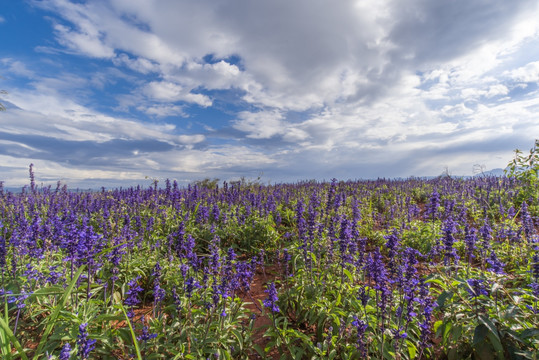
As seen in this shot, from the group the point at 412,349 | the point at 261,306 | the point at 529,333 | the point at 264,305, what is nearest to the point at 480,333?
the point at 529,333

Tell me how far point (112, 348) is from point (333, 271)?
4342 millimetres

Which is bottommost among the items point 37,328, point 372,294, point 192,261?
point 37,328

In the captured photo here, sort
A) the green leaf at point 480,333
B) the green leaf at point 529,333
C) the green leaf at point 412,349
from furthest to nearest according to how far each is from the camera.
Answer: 1. the green leaf at point 412,349
2. the green leaf at point 480,333
3. the green leaf at point 529,333

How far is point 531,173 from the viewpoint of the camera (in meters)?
7.81

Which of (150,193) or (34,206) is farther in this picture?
(150,193)

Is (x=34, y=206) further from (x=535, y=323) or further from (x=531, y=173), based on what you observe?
(x=531, y=173)

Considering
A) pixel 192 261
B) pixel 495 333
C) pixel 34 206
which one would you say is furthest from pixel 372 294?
pixel 34 206

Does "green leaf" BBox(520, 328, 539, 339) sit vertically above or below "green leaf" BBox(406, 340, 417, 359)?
above

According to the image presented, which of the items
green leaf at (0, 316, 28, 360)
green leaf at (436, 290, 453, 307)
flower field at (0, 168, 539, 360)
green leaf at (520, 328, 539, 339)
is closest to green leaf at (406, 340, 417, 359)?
flower field at (0, 168, 539, 360)

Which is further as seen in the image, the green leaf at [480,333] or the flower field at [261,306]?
the flower field at [261,306]

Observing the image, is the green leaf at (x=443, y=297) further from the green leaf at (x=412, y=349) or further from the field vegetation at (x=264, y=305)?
the green leaf at (x=412, y=349)

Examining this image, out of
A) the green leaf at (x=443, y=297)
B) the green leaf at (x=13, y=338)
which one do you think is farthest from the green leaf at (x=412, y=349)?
the green leaf at (x=13, y=338)

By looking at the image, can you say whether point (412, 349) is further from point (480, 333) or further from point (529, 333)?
point (529, 333)

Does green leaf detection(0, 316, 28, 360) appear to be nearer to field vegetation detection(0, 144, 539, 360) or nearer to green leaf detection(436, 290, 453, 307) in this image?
field vegetation detection(0, 144, 539, 360)
